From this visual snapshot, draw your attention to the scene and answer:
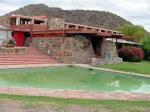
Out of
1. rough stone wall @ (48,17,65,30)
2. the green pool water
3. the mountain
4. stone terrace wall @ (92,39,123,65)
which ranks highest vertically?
the mountain

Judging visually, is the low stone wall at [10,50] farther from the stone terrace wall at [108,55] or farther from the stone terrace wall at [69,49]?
the stone terrace wall at [108,55]

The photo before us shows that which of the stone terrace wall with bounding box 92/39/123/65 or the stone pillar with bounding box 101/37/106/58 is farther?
the stone pillar with bounding box 101/37/106/58

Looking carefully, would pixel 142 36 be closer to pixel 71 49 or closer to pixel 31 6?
pixel 71 49

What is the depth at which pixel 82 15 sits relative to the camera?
93.3m

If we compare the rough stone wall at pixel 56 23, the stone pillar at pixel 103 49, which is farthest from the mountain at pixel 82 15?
the stone pillar at pixel 103 49

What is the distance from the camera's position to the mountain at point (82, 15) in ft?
295

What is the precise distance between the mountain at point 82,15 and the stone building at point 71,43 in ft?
175

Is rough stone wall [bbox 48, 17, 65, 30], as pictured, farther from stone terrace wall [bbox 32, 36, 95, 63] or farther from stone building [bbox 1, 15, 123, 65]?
stone terrace wall [bbox 32, 36, 95, 63]

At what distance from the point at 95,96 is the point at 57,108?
4.11 meters

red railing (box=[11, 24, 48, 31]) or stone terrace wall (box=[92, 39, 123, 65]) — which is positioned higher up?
red railing (box=[11, 24, 48, 31])

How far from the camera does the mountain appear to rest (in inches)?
3546

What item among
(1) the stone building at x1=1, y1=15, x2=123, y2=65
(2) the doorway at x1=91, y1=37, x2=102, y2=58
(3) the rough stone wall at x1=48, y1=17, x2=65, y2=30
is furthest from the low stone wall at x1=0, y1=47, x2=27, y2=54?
(3) the rough stone wall at x1=48, y1=17, x2=65, y2=30

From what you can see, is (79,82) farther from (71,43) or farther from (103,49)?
(103,49)

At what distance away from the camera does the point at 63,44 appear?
30594mm
